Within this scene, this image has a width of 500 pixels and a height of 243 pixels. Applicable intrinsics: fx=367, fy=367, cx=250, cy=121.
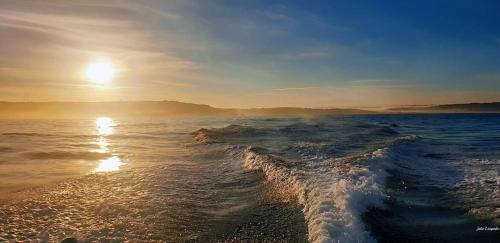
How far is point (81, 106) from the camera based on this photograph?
159 m

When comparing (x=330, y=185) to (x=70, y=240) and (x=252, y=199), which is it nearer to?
(x=252, y=199)

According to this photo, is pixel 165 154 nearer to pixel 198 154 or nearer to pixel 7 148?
pixel 198 154

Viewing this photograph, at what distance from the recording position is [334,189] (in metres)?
10.8

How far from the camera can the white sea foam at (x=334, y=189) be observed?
7.77 metres

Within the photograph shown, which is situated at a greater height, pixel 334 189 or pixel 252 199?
pixel 334 189

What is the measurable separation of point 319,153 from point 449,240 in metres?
12.3

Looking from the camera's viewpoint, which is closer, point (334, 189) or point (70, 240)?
point (70, 240)

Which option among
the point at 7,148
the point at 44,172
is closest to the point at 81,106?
the point at 7,148

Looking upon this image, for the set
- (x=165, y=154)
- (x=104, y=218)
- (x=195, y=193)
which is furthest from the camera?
(x=165, y=154)

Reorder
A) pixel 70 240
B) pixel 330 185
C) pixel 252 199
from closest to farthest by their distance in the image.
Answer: pixel 70 240, pixel 252 199, pixel 330 185

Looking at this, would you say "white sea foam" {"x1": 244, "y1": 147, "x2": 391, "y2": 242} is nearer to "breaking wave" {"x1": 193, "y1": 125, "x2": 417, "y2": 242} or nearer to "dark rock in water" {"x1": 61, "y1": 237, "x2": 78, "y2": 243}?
"breaking wave" {"x1": 193, "y1": 125, "x2": 417, "y2": 242}

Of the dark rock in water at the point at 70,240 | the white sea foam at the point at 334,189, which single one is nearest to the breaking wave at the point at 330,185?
the white sea foam at the point at 334,189

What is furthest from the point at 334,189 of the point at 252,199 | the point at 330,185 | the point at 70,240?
the point at 70,240

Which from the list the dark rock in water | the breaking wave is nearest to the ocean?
the breaking wave
